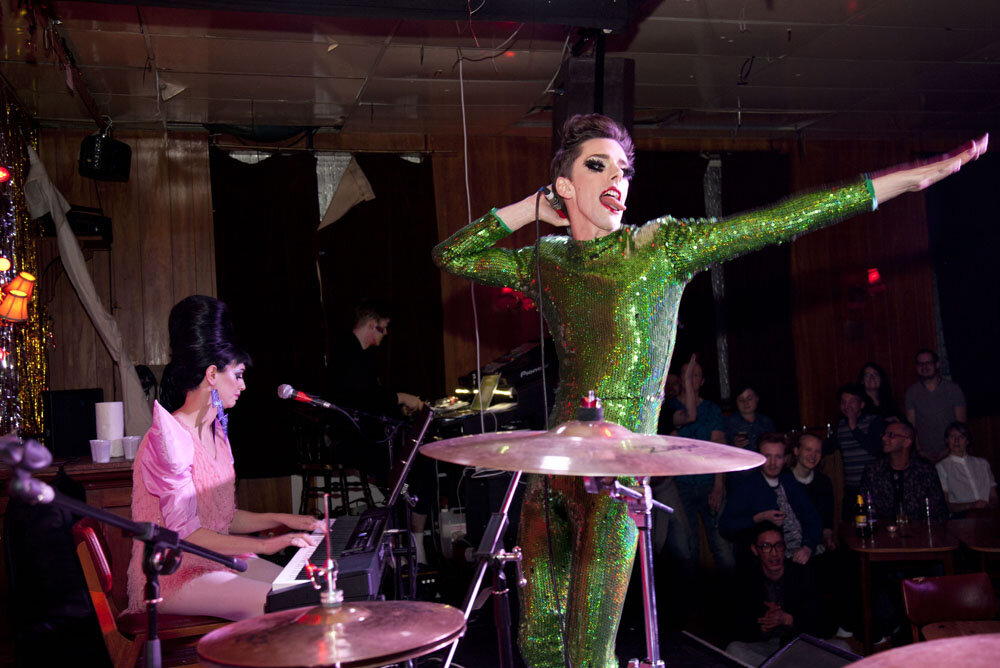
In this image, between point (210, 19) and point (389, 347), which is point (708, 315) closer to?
point (389, 347)

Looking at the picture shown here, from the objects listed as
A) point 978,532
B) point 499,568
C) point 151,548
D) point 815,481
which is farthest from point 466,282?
point 151,548

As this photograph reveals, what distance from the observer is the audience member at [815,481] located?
5.61m

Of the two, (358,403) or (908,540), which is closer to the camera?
(908,540)

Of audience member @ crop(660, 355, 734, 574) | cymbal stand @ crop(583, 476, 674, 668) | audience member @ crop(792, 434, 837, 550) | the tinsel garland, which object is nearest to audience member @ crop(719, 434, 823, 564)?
audience member @ crop(792, 434, 837, 550)

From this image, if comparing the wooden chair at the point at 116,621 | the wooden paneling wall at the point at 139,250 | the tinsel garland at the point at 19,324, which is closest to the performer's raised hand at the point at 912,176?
the wooden chair at the point at 116,621

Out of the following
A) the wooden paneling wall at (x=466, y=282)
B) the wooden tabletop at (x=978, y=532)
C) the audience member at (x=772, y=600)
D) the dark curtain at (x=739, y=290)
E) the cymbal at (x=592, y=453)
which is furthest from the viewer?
the dark curtain at (x=739, y=290)

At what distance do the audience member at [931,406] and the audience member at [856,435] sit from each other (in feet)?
2.33

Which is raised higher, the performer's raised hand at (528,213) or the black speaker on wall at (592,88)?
the black speaker on wall at (592,88)

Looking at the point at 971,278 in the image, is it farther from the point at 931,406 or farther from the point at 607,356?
the point at 607,356

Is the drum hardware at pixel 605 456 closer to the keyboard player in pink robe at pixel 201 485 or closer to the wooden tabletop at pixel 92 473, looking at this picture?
the keyboard player in pink robe at pixel 201 485

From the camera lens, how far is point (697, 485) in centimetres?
589

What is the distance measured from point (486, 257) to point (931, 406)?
19.8 feet

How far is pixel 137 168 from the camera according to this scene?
6.86 metres

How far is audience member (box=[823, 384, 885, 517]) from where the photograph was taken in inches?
250
